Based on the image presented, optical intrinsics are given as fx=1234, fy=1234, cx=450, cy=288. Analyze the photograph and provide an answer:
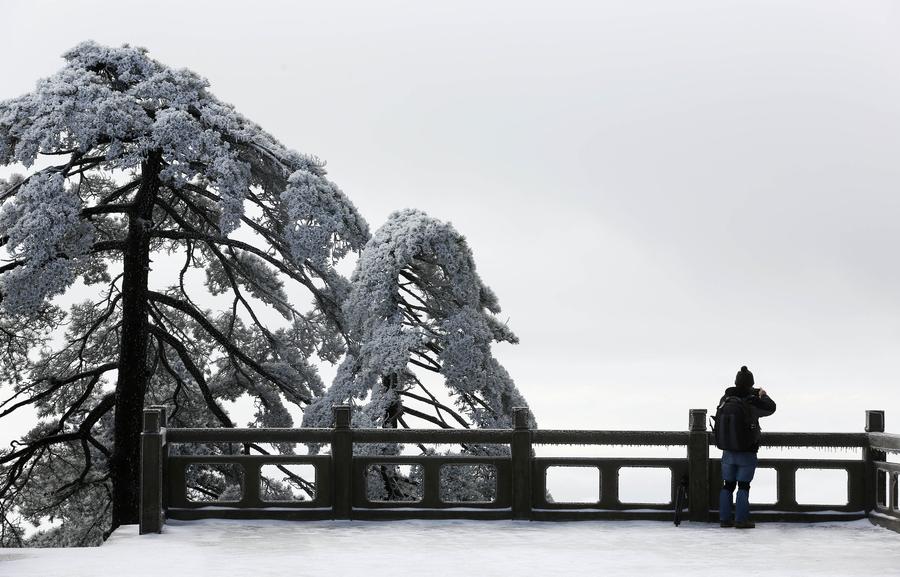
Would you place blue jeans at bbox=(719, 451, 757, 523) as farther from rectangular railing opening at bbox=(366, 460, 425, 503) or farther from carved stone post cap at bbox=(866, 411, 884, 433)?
rectangular railing opening at bbox=(366, 460, 425, 503)

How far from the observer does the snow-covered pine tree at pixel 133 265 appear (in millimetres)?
20406

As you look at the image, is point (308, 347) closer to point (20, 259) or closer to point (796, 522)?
point (20, 259)

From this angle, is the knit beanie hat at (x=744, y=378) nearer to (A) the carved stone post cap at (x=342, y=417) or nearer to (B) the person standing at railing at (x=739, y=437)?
(B) the person standing at railing at (x=739, y=437)

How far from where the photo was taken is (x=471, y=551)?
12945 millimetres

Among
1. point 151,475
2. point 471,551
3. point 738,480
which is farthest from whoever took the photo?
point 738,480

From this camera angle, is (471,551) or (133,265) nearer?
(471,551)

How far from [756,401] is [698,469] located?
3.88 feet

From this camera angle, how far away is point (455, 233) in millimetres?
18469

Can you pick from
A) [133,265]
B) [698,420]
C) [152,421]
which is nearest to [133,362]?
[133,265]

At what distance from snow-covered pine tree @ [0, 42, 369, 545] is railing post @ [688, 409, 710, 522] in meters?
7.90

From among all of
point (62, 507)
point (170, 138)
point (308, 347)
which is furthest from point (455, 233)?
point (62, 507)

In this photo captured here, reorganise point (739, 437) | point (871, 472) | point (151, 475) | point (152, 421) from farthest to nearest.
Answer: point (871, 472)
point (739, 437)
point (152, 421)
point (151, 475)

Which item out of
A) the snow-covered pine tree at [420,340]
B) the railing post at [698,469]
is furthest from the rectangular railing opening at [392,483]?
the railing post at [698,469]

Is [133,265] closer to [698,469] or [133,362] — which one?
[133,362]
